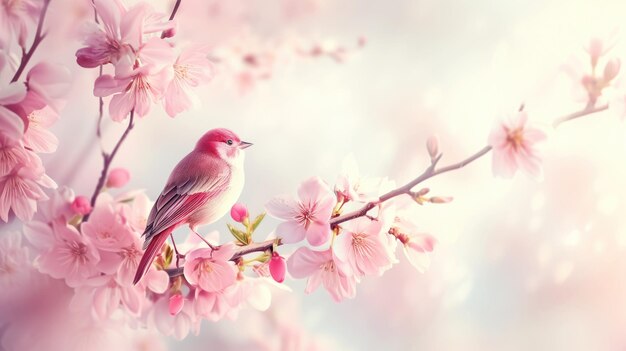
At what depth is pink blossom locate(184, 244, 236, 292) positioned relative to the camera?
0.85 m

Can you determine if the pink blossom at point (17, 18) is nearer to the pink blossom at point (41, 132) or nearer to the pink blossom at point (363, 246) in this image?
the pink blossom at point (41, 132)

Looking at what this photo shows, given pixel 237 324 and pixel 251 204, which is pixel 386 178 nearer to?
pixel 251 204

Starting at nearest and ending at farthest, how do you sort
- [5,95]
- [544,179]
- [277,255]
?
1. [5,95]
2. [277,255]
3. [544,179]

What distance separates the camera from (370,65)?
94cm

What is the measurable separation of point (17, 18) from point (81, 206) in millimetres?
287

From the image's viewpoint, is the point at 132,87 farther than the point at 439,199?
No

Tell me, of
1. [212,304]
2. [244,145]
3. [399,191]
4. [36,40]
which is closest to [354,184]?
[399,191]

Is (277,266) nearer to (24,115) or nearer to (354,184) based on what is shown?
(354,184)

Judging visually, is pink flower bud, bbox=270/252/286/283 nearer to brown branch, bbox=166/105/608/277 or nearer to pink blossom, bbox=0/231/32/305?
brown branch, bbox=166/105/608/277

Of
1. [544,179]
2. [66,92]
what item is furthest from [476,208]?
[66,92]

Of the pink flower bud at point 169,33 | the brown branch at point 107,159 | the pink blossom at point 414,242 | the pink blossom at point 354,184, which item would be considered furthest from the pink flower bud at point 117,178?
the pink blossom at point 414,242

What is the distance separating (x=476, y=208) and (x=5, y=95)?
77cm

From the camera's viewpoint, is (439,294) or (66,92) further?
(439,294)

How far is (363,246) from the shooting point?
34.9 inches
